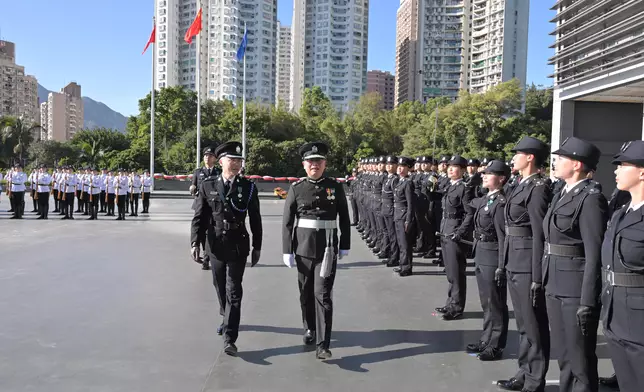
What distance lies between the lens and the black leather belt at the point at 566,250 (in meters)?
3.39

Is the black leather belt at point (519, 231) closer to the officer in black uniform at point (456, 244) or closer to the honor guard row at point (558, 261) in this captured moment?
the honor guard row at point (558, 261)

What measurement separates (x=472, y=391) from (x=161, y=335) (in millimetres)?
2849

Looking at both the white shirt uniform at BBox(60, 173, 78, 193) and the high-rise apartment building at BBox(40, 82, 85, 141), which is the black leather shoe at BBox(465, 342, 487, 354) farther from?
the high-rise apartment building at BBox(40, 82, 85, 141)

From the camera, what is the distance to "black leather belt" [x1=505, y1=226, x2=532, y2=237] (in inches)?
162

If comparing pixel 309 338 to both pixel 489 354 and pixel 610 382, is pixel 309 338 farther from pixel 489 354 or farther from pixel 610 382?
pixel 610 382

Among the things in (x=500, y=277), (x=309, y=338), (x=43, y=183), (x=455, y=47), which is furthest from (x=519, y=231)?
(x=455, y=47)

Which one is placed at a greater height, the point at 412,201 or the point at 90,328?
the point at 412,201

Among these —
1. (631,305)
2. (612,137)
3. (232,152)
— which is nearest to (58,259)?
(232,152)

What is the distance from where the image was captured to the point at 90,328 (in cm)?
530

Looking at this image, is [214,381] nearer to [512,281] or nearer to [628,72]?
[512,281]

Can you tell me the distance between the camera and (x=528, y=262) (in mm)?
4020

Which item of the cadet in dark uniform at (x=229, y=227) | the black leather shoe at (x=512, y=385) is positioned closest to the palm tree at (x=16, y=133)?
the cadet in dark uniform at (x=229, y=227)

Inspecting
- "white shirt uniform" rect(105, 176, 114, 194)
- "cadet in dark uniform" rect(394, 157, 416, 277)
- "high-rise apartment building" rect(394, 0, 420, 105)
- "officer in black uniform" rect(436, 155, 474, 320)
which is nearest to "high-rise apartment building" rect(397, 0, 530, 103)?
"high-rise apartment building" rect(394, 0, 420, 105)

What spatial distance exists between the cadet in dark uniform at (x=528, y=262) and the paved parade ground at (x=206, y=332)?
0.23m
